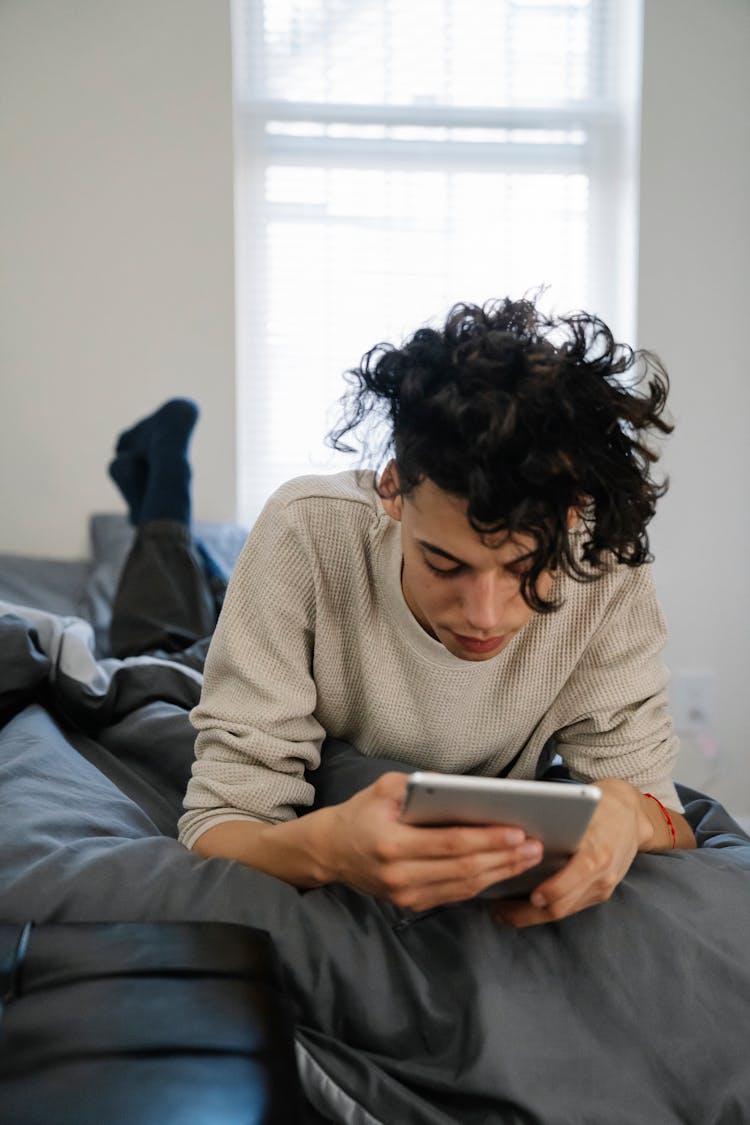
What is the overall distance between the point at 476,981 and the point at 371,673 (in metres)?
0.37

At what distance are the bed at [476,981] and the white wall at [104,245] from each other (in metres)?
1.93

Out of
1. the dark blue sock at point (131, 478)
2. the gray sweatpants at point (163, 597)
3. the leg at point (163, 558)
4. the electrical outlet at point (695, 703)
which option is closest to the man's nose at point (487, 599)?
the leg at point (163, 558)

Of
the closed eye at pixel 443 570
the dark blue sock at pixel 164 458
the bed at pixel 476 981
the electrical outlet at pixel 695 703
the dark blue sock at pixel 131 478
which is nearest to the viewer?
the bed at pixel 476 981

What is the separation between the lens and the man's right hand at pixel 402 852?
75cm

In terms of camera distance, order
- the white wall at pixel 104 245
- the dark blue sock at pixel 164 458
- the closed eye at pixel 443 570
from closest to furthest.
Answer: the closed eye at pixel 443 570 < the dark blue sock at pixel 164 458 < the white wall at pixel 104 245

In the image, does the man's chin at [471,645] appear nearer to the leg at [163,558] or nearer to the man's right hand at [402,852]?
the man's right hand at [402,852]

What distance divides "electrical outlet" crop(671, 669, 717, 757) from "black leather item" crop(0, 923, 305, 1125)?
7.61ft

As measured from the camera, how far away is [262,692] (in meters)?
1.04

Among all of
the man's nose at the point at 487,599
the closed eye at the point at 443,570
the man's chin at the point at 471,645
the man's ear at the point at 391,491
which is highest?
the man's ear at the point at 391,491

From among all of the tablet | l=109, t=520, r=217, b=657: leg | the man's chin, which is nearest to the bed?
the tablet

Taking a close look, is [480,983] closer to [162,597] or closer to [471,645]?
[471,645]

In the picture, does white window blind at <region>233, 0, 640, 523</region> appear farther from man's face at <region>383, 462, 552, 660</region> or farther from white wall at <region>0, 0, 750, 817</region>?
man's face at <region>383, 462, 552, 660</region>

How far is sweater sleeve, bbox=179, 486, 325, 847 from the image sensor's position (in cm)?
102

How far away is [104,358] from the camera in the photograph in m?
2.79
